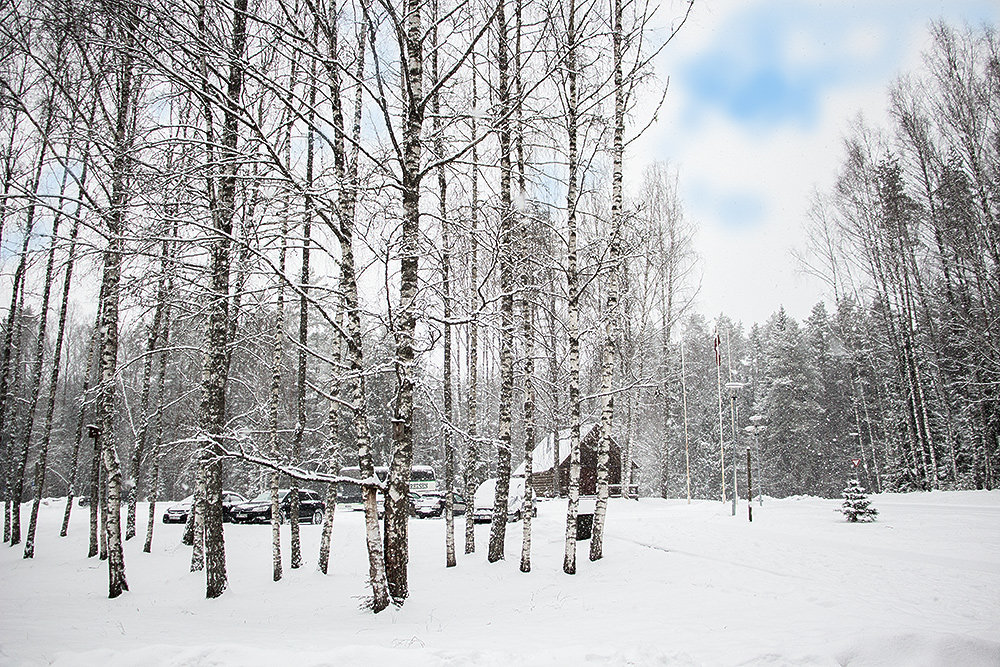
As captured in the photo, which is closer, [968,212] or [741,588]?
[741,588]

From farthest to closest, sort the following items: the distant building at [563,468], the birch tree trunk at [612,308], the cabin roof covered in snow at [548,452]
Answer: the cabin roof covered in snow at [548,452], the distant building at [563,468], the birch tree trunk at [612,308]

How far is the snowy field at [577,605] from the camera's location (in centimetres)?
513

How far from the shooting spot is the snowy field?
513 centimetres

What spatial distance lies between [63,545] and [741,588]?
20005 millimetres

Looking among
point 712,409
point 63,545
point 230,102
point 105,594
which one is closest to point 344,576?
point 105,594

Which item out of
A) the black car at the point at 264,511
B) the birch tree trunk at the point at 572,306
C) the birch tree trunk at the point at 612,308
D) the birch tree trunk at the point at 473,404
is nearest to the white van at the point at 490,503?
the black car at the point at 264,511

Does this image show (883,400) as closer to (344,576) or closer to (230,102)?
(344,576)

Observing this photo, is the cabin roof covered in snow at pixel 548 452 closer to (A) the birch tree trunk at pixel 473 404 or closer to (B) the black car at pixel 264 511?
(B) the black car at pixel 264 511

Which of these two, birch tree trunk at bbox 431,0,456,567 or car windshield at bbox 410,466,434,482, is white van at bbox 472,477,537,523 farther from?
birch tree trunk at bbox 431,0,456,567

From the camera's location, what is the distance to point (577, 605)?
786 cm

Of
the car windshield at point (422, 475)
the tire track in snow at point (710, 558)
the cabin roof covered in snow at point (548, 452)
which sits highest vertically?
the cabin roof covered in snow at point (548, 452)

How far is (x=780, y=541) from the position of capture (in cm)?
1321

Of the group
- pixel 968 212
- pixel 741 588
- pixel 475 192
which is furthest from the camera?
pixel 968 212

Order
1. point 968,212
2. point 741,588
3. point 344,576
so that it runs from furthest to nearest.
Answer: point 968,212
point 344,576
point 741,588
